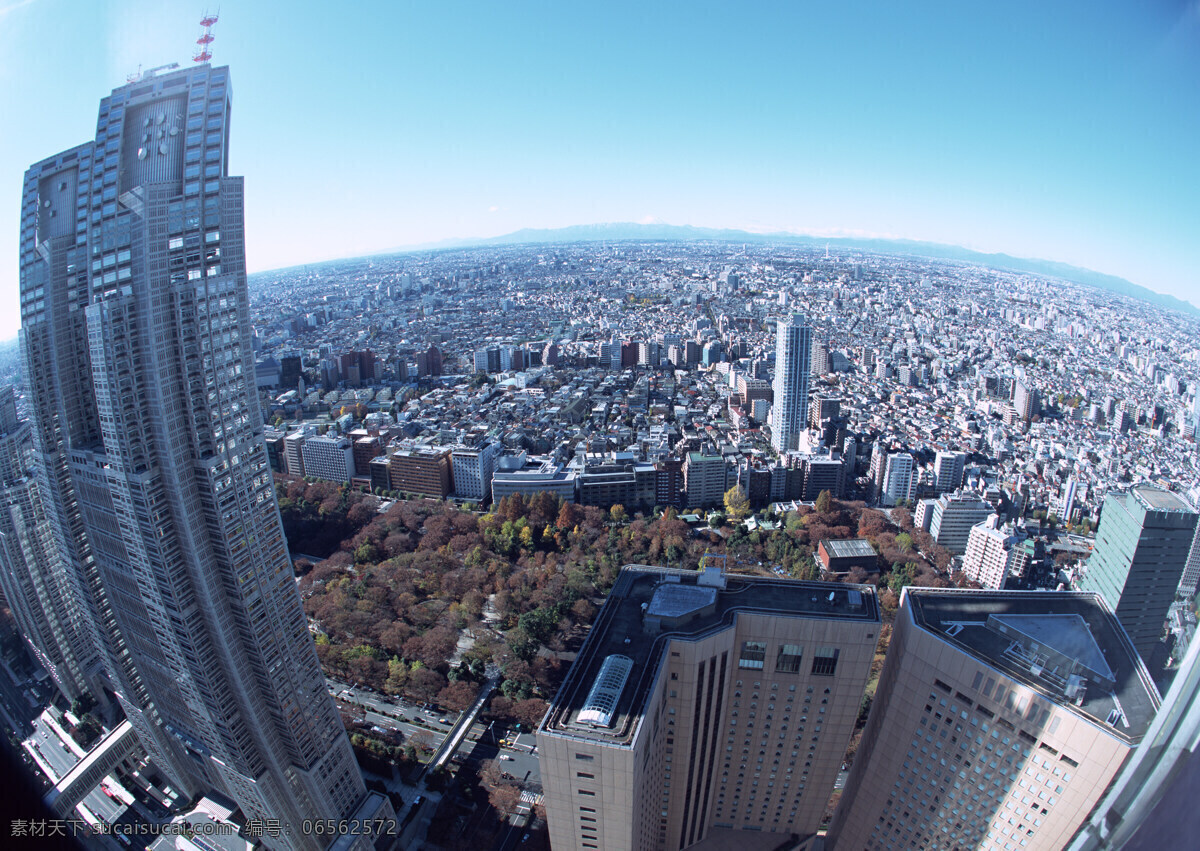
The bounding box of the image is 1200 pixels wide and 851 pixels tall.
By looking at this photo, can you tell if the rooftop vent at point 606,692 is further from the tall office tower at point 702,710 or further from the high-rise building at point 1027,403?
the high-rise building at point 1027,403

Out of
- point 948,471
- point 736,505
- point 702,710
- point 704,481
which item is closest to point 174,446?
point 702,710

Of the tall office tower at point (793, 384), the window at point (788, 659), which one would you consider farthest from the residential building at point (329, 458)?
the window at point (788, 659)

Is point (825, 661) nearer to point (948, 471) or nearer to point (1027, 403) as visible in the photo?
point (948, 471)

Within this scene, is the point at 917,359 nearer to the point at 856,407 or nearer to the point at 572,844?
the point at 856,407

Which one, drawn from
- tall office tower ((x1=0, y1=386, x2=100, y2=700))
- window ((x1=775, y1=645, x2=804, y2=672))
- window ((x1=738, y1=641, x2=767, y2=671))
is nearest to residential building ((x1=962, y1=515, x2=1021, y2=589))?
window ((x1=775, y1=645, x2=804, y2=672))

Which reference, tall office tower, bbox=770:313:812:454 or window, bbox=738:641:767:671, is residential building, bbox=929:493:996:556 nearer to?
tall office tower, bbox=770:313:812:454

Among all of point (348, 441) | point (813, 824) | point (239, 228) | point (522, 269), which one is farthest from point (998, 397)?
point (522, 269)
